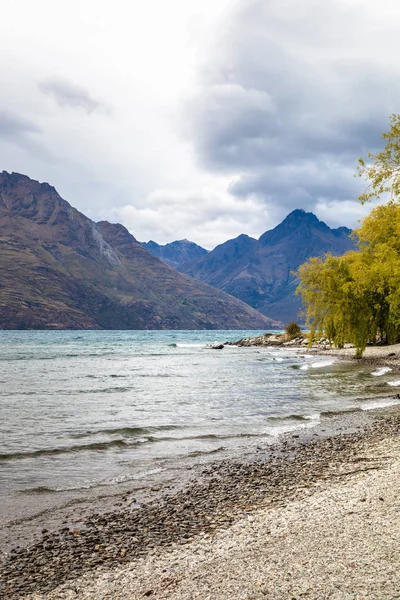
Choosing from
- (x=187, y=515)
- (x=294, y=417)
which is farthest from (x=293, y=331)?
(x=187, y=515)

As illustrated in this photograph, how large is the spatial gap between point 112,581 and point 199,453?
8.65 meters

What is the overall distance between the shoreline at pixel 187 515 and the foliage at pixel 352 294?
105ft

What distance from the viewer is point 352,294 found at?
48906mm

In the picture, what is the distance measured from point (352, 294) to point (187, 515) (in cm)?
4345

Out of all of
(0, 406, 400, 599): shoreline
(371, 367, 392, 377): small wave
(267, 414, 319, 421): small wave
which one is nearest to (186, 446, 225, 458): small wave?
(0, 406, 400, 599): shoreline

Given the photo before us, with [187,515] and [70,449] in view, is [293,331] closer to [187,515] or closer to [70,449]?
[70,449]

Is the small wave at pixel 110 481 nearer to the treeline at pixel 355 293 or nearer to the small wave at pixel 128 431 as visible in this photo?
the small wave at pixel 128 431

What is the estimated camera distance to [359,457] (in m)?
12.9

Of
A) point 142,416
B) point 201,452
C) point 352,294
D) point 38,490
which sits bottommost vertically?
point 142,416

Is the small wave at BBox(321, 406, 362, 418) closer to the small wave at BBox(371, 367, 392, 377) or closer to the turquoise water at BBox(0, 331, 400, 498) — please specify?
the turquoise water at BBox(0, 331, 400, 498)

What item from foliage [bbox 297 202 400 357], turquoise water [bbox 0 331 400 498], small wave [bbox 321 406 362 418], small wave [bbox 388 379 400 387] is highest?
foliage [bbox 297 202 400 357]

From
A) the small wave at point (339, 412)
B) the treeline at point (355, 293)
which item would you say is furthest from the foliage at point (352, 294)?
the small wave at point (339, 412)

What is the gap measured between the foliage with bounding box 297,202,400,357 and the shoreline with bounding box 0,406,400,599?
1260 inches

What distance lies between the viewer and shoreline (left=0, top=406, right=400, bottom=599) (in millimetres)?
6965
